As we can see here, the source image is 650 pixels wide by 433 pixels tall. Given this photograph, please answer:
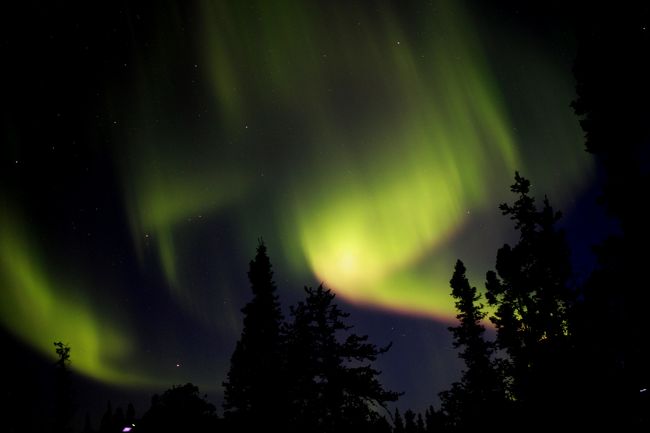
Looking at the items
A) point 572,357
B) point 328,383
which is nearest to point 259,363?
point 328,383

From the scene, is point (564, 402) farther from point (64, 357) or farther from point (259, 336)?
point (64, 357)

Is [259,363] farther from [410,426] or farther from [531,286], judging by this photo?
[410,426]

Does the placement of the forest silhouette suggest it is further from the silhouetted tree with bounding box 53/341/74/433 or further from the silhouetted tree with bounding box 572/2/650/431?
the silhouetted tree with bounding box 53/341/74/433

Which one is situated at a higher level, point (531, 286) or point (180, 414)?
point (531, 286)

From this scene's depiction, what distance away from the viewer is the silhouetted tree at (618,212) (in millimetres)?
11094

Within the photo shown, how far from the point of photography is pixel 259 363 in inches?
725

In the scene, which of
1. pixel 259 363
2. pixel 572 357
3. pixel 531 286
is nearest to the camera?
pixel 572 357

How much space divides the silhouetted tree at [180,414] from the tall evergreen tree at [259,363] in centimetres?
157

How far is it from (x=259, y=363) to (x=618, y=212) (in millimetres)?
16896

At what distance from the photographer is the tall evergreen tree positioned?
1536 centimetres

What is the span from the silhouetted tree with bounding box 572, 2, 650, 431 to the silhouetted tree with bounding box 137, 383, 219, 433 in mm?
12482

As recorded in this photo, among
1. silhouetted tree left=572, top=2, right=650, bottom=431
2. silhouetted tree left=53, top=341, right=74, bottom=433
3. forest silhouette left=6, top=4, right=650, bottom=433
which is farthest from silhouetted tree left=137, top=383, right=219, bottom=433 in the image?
silhouetted tree left=53, top=341, right=74, bottom=433

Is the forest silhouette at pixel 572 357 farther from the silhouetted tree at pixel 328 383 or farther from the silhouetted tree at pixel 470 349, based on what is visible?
the silhouetted tree at pixel 470 349

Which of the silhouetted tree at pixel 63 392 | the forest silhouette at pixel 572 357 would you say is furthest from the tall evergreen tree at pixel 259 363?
the silhouetted tree at pixel 63 392
